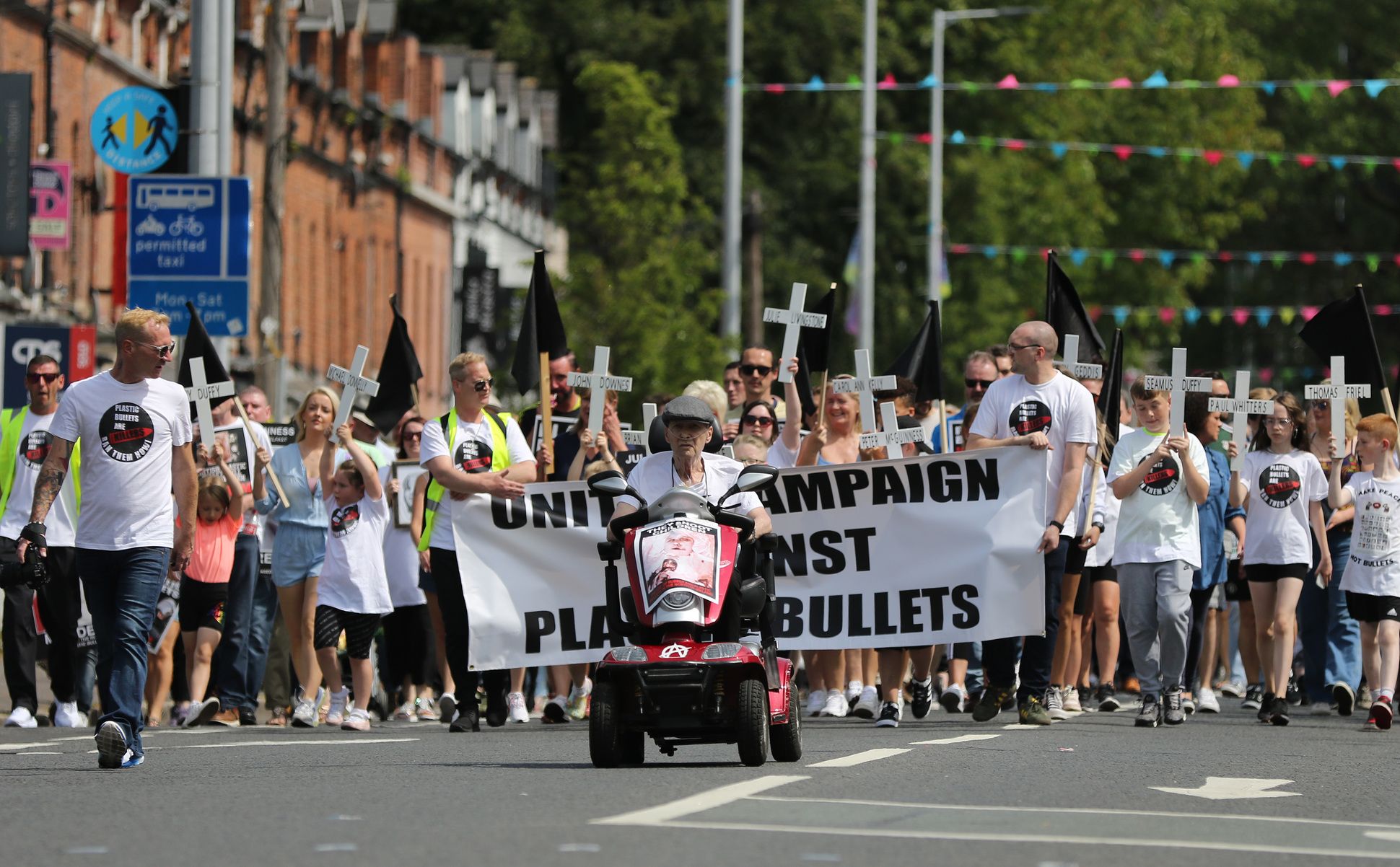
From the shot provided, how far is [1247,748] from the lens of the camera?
45.3ft

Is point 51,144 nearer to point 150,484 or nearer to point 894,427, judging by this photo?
point 894,427

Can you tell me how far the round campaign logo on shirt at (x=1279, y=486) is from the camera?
17.0m

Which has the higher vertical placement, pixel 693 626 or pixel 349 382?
pixel 349 382

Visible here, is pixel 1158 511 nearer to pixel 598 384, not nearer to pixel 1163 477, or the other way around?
pixel 1163 477

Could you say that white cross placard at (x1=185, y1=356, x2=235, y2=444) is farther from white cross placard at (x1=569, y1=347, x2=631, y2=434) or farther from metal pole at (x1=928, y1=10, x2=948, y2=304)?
metal pole at (x1=928, y1=10, x2=948, y2=304)

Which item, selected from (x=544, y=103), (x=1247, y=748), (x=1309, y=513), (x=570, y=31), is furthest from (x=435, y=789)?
(x=544, y=103)

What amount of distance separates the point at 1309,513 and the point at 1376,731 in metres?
1.90

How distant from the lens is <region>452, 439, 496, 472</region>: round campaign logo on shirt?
15.0 meters

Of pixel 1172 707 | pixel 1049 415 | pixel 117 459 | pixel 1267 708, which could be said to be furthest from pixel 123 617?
pixel 1267 708

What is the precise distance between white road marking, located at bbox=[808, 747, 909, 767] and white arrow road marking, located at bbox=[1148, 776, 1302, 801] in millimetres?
1409

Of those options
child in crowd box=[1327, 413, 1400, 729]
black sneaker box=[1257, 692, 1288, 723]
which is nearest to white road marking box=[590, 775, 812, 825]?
black sneaker box=[1257, 692, 1288, 723]

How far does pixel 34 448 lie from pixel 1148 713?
253 inches

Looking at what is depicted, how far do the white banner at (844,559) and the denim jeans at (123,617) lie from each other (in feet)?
10.6

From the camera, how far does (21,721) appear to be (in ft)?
52.5
